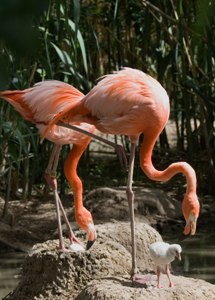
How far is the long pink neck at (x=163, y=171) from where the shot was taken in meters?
4.36

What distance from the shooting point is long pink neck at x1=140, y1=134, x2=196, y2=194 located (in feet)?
14.3

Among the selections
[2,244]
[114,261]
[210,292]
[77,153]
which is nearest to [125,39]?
[2,244]

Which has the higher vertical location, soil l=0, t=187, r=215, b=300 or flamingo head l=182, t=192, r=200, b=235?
flamingo head l=182, t=192, r=200, b=235

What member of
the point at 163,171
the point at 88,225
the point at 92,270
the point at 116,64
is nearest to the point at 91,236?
the point at 88,225

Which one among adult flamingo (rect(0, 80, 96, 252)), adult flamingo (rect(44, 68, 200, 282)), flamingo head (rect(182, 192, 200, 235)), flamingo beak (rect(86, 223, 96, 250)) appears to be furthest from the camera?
adult flamingo (rect(0, 80, 96, 252))

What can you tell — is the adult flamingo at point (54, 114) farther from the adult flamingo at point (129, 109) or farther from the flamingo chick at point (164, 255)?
the flamingo chick at point (164, 255)

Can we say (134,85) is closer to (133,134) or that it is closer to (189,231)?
(133,134)

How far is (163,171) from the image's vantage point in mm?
4621

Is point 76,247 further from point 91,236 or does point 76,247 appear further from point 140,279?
point 140,279

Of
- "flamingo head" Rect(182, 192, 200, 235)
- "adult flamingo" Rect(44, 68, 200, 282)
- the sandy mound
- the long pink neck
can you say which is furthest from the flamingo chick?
"adult flamingo" Rect(44, 68, 200, 282)

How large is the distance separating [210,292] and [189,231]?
357mm

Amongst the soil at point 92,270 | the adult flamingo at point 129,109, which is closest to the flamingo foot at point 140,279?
the soil at point 92,270

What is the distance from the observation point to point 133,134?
4.88m

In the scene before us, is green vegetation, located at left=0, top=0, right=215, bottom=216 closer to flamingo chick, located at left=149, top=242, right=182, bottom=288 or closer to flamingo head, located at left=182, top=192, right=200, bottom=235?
flamingo head, located at left=182, top=192, right=200, bottom=235
